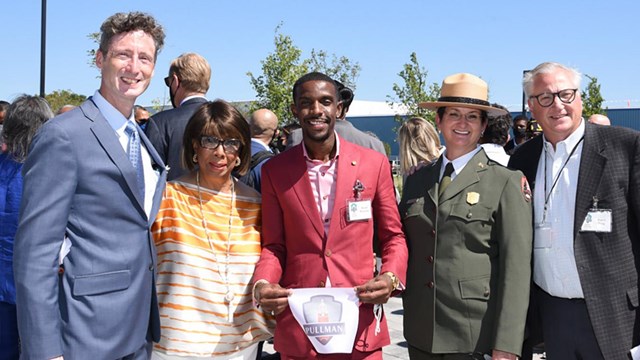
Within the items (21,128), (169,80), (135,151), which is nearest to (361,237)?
(135,151)

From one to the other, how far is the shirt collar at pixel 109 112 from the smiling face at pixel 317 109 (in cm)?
90

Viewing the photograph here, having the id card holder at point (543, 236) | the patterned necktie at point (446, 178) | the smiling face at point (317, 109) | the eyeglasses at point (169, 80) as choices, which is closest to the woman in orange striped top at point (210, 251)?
the smiling face at point (317, 109)

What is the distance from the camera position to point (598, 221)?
327 centimetres

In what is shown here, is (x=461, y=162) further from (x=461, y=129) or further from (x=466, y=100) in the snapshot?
(x=466, y=100)

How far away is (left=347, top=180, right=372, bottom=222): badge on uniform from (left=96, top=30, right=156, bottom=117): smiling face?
1.17 metres

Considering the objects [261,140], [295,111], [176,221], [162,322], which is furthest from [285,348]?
[261,140]

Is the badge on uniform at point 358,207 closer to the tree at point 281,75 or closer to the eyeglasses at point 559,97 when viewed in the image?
the eyeglasses at point 559,97

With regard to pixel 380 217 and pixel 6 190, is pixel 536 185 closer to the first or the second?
pixel 380 217

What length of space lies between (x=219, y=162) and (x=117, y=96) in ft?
2.12

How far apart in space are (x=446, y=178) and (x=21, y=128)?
130 inches

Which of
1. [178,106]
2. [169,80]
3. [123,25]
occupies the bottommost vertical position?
[178,106]

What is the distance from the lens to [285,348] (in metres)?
3.27

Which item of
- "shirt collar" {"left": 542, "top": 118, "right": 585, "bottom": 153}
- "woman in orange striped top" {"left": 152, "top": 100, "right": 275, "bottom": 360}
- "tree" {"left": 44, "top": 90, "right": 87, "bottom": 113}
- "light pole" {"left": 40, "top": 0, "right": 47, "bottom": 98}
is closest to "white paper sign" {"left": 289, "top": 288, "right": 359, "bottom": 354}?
"woman in orange striped top" {"left": 152, "top": 100, "right": 275, "bottom": 360}

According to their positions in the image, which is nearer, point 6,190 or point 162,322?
point 162,322
